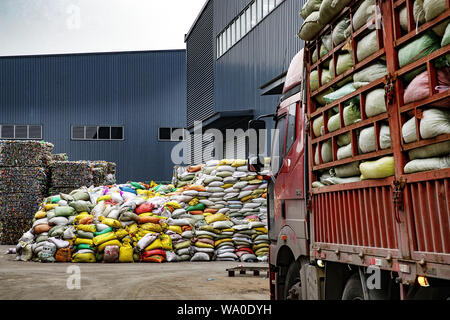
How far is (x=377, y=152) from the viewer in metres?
4.21

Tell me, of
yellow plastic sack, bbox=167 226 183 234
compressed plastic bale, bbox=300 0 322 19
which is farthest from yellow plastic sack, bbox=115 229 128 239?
compressed plastic bale, bbox=300 0 322 19

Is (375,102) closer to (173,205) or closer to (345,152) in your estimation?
(345,152)

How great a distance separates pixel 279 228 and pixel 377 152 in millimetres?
2648

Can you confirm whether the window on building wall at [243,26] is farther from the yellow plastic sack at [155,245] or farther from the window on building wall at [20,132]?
Answer: the window on building wall at [20,132]

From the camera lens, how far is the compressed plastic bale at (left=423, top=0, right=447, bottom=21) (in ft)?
11.2

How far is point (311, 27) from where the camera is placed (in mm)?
5492

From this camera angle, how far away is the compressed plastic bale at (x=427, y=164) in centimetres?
344

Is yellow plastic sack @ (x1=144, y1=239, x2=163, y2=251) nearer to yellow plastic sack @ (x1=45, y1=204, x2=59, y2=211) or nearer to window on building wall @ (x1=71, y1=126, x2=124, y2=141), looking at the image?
yellow plastic sack @ (x1=45, y1=204, x2=59, y2=211)

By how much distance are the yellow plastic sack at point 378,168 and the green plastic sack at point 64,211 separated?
1214cm

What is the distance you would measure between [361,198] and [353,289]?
86 centimetres

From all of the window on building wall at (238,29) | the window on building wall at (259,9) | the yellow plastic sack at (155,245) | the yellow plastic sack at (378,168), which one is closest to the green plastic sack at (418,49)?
the yellow plastic sack at (378,168)

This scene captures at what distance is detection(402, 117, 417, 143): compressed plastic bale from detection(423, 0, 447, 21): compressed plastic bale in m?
0.67

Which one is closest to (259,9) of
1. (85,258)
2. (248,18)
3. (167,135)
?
(248,18)
